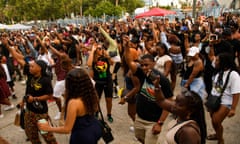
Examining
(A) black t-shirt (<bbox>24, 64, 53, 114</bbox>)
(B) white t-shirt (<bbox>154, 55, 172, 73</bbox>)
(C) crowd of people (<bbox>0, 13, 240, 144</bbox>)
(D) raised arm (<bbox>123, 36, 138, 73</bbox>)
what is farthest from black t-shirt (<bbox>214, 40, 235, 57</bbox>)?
(A) black t-shirt (<bbox>24, 64, 53, 114</bbox>)

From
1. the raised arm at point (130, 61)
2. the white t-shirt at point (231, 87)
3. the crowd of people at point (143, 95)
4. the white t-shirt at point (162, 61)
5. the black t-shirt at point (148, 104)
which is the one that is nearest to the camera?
the crowd of people at point (143, 95)

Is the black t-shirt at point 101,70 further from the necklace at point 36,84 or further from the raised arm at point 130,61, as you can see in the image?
the necklace at point 36,84

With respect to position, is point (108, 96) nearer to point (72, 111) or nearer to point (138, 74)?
point (138, 74)

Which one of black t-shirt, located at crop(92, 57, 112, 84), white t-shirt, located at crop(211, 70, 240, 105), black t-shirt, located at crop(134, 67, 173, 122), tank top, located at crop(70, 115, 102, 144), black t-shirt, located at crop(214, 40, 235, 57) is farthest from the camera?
black t-shirt, located at crop(214, 40, 235, 57)

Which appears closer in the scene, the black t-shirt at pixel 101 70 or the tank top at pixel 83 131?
the tank top at pixel 83 131

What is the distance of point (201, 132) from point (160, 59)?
102 inches

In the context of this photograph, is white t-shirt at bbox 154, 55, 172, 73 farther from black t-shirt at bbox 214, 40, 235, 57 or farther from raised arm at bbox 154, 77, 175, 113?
raised arm at bbox 154, 77, 175, 113

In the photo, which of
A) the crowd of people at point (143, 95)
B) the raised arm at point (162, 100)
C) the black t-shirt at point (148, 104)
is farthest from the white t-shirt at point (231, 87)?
the raised arm at point (162, 100)

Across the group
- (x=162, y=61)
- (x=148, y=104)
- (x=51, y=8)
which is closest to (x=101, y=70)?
(x=162, y=61)

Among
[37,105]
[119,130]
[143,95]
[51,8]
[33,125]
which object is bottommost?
[119,130]

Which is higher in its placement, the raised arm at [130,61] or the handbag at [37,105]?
the raised arm at [130,61]

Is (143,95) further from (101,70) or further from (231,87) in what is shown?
(101,70)

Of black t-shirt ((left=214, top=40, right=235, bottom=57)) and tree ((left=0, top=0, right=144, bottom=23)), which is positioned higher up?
tree ((left=0, top=0, right=144, bottom=23))

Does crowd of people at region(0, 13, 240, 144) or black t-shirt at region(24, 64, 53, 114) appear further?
black t-shirt at region(24, 64, 53, 114)
